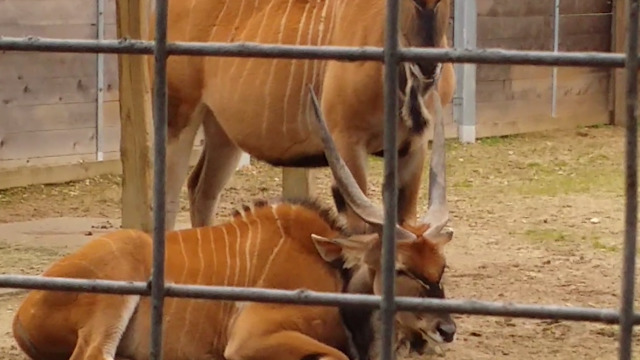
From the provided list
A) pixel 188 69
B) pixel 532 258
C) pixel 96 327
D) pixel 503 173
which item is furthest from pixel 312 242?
pixel 503 173

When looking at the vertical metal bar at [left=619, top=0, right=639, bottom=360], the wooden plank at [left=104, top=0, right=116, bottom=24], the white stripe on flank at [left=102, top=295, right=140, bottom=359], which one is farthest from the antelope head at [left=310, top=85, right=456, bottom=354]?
the wooden plank at [left=104, top=0, right=116, bottom=24]

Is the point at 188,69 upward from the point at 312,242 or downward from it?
upward

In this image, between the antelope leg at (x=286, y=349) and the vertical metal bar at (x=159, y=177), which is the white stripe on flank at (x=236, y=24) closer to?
the antelope leg at (x=286, y=349)

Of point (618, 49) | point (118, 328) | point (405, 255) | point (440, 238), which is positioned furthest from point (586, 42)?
point (118, 328)

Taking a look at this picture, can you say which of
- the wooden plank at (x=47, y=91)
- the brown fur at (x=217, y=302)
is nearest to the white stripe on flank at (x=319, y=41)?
the brown fur at (x=217, y=302)

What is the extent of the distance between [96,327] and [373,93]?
131cm

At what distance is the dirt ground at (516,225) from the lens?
4.31 metres

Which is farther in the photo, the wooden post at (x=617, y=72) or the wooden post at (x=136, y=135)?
the wooden post at (x=617, y=72)

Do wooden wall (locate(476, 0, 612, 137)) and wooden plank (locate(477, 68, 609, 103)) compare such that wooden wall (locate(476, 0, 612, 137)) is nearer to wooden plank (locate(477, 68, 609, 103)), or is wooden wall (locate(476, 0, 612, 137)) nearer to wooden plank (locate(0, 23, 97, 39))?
wooden plank (locate(477, 68, 609, 103))

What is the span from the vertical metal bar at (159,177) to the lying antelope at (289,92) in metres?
2.03

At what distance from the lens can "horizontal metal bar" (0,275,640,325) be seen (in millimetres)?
1755

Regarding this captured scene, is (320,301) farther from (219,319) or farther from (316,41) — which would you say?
(316,41)

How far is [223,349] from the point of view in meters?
3.82

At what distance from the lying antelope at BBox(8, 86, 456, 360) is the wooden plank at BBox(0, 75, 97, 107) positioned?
3.74 meters
